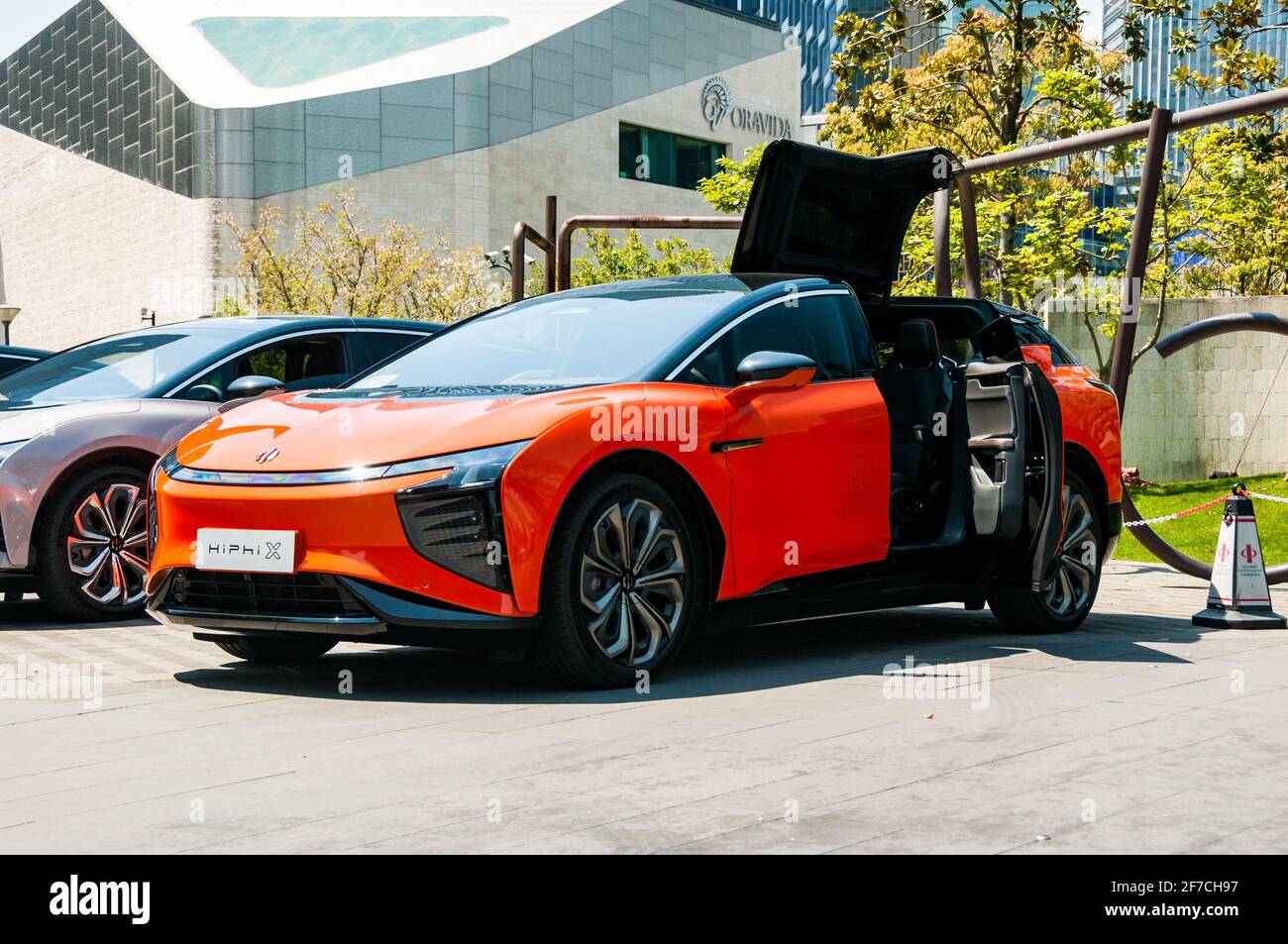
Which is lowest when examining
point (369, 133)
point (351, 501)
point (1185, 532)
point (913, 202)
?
point (1185, 532)

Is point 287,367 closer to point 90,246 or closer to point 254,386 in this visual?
point 254,386

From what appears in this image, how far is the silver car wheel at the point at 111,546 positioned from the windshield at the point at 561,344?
6.73ft

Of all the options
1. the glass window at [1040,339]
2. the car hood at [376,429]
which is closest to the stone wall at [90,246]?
the glass window at [1040,339]

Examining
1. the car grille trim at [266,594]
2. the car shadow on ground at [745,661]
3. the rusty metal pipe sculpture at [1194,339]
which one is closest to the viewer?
the car grille trim at [266,594]

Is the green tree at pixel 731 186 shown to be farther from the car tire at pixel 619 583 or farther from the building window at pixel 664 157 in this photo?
the building window at pixel 664 157

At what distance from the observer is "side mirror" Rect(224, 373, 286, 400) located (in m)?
8.52

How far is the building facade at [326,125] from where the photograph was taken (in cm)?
5291

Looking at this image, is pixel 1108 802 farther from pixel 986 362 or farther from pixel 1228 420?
pixel 1228 420

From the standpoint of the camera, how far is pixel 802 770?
4.73 metres

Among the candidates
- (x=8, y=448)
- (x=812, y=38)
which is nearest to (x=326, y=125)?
(x=8, y=448)

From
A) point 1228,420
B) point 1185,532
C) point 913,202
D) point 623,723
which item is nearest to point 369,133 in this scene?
point 1228,420

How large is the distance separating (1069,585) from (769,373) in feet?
8.94

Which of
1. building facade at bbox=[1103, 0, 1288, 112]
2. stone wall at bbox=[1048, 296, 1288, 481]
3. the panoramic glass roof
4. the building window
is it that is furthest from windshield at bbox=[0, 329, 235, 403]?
the building window
